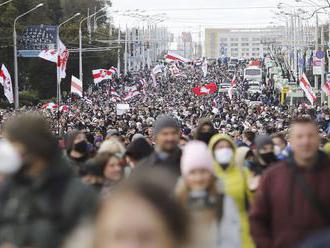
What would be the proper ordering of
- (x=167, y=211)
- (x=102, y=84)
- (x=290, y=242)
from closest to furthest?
1. (x=167, y=211)
2. (x=290, y=242)
3. (x=102, y=84)

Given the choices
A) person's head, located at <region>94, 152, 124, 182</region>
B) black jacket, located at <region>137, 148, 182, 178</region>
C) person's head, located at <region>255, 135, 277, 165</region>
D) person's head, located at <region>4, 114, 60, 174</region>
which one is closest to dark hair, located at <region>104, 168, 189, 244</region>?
person's head, located at <region>4, 114, 60, 174</region>

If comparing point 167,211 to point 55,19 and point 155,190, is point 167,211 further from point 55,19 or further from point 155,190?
point 55,19

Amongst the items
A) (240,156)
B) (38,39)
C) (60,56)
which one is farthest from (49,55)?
(240,156)

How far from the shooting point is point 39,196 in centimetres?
512

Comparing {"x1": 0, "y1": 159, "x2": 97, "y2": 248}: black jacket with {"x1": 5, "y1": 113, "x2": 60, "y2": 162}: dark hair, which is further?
{"x1": 5, "y1": 113, "x2": 60, "y2": 162}: dark hair

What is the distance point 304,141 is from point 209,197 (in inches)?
44.0

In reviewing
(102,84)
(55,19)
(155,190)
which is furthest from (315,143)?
(55,19)

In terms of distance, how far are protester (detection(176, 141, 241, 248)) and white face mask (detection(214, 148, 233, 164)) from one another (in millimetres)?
1779

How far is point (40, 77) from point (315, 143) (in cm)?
8044

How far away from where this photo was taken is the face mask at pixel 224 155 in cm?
779

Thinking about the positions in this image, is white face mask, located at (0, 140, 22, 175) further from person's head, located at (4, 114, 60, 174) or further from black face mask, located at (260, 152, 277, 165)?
black face mask, located at (260, 152, 277, 165)

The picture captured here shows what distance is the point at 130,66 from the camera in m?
126

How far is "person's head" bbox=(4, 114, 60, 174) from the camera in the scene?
5.27 m

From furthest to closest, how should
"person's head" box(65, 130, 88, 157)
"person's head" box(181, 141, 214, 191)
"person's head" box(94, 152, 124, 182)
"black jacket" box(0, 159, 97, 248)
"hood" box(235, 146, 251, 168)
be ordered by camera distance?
"person's head" box(65, 130, 88, 157) → "hood" box(235, 146, 251, 168) → "person's head" box(94, 152, 124, 182) → "person's head" box(181, 141, 214, 191) → "black jacket" box(0, 159, 97, 248)
